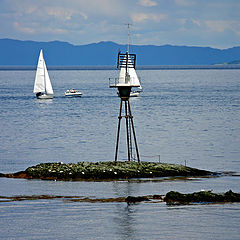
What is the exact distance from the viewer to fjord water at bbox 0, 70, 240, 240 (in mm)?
28312

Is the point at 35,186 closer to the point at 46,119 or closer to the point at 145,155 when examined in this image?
the point at 145,155

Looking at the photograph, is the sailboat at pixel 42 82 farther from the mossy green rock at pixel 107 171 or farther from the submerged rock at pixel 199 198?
the submerged rock at pixel 199 198

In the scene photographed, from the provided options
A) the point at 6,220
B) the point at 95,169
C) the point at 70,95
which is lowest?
the point at 6,220

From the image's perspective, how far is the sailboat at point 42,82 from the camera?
13112cm

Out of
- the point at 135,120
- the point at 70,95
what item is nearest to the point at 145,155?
the point at 135,120

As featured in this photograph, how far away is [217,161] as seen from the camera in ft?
160

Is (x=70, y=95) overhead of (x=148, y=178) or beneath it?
overhead

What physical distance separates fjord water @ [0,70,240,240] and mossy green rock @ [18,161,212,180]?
118 centimetres

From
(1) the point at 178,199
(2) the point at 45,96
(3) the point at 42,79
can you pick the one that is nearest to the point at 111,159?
(1) the point at 178,199

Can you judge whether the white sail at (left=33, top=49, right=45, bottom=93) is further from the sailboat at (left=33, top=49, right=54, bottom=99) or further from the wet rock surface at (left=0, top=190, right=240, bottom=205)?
the wet rock surface at (left=0, top=190, right=240, bottom=205)

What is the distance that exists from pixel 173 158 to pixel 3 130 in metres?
30.4

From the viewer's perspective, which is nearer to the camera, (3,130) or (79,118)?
(3,130)

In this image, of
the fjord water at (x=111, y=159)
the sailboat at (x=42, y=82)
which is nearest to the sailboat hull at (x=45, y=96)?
the sailboat at (x=42, y=82)

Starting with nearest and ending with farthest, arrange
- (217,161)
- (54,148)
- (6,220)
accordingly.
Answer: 1. (6,220)
2. (217,161)
3. (54,148)
